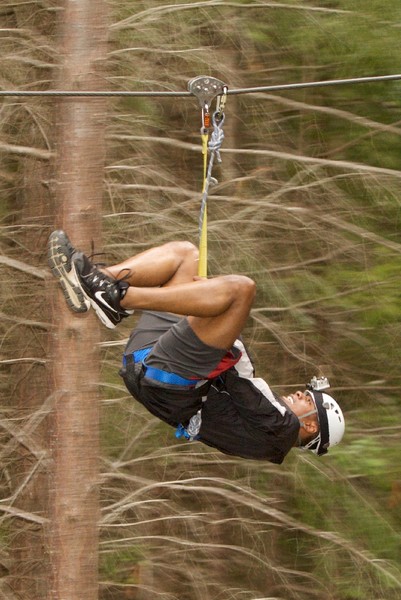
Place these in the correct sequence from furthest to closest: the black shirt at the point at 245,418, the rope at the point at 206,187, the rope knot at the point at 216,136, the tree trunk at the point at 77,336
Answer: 1. the tree trunk at the point at 77,336
2. the black shirt at the point at 245,418
3. the rope knot at the point at 216,136
4. the rope at the point at 206,187

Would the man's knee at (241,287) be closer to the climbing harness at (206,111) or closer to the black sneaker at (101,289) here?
the climbing harness at (206,111)

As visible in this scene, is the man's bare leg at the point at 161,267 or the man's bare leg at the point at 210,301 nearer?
the man's bare leg at the point at 210,301

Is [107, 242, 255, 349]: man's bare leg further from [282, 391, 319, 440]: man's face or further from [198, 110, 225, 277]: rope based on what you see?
[282, 391, 319, 440]: man's face

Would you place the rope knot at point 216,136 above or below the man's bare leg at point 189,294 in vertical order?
above

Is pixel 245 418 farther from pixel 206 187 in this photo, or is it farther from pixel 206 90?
pixel 206 90

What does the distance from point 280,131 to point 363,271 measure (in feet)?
3.61

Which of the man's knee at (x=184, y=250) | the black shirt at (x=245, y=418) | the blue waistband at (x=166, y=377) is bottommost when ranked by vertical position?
the black shirt at (x=245, y=418)

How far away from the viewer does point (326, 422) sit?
15.0 ft

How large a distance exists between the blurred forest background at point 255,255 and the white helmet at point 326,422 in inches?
52.9

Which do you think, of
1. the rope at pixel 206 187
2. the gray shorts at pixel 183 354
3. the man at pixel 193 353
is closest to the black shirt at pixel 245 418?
the man at pixel 193 353

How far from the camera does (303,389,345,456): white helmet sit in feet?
15.0

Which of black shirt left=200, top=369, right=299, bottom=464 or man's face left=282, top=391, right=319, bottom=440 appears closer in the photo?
black shirt left=200, top=369, right=299, bottom=464

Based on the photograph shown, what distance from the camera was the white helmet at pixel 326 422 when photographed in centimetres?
457

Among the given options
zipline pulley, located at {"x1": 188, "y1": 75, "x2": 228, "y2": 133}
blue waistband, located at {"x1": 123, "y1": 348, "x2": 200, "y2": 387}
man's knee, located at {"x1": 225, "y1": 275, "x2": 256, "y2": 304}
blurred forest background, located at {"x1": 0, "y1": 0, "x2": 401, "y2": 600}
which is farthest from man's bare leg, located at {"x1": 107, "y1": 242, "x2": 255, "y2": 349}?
blurred forest background, located at {"x1": 0, "y1": 0, "x2": 401, "y2": 600}
